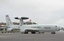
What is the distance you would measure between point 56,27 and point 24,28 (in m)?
11.9

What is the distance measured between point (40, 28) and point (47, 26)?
129 inches

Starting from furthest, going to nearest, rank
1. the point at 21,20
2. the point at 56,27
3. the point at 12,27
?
the point at 12,27 < the point at 21,20 < the point at 56,27

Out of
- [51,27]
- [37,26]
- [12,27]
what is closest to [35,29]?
[37,26]

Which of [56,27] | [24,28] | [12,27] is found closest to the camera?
[56,27]

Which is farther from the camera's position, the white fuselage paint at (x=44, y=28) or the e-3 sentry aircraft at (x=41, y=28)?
the e-3 sentry aircraft at (x=41, y=28)

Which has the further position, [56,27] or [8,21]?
[8,21]

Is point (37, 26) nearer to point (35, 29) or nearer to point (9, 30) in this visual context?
point (35, 29)

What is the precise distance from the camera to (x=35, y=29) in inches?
3231

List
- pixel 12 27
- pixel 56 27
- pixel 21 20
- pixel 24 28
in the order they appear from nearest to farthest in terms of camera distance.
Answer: pixel 56 27 → pixel 24 28 → pixel 21 20 → pixel 12 27

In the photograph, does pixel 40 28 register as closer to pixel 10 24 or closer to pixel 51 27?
pixel 51 27

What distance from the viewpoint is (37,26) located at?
82312mm

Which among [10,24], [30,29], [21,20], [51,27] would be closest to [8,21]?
[10,24]

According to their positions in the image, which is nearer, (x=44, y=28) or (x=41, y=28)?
(x=44, y=28)

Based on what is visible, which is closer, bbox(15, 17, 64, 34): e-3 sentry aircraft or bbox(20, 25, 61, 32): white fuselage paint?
bbox(20, 25, 61, 32): white fuselage paint
